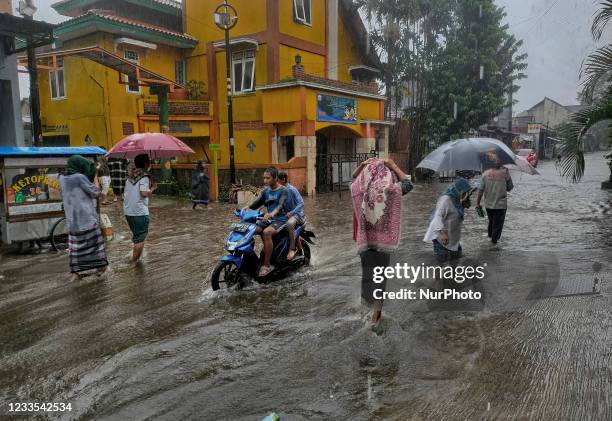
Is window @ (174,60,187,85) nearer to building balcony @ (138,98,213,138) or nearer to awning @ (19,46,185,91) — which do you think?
building balcony @ (138,98,213,138)

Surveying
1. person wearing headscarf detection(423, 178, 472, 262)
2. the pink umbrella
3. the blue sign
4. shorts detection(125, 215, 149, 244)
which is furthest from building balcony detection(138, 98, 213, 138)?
person wearing headscarf detection(423, 178, 472, 262)

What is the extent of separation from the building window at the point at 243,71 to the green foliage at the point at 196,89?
1656 millimetres

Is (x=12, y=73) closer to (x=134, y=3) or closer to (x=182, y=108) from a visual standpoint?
(x=182, y=108)

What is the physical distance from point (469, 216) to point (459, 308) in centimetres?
788

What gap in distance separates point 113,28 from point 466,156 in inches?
691

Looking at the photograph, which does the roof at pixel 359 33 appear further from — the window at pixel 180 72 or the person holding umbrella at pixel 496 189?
the person holding umbrella at pixel 496 189

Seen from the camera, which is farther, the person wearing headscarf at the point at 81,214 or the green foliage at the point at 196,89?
the green foliage at the point at 196,89

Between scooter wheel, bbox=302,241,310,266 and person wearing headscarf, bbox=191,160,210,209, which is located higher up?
person wearing headscarf, bbox=191,160,210,209

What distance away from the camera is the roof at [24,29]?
455 inches

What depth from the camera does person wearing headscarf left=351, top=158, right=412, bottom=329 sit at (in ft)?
15.3

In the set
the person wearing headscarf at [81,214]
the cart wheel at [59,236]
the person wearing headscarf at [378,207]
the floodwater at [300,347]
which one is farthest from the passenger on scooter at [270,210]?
the cart wheel at [59,236]

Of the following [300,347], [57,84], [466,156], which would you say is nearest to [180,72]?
[57,84]

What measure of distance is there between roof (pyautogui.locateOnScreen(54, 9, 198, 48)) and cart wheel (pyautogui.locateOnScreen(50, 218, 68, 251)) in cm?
1273

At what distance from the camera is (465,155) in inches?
255
